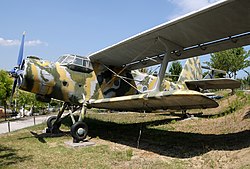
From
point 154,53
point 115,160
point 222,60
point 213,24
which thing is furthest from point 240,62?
point 115,160

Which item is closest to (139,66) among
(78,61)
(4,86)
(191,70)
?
(78,61)

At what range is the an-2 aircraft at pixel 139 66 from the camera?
6.73m

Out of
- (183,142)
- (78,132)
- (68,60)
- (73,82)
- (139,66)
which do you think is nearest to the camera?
(183,142)

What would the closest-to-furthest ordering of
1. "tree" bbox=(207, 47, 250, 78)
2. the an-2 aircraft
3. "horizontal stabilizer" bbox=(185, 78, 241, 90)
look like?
1. the an-2 aircraft
2. "horizontal stabilizer" bbox=(185, 78, 241, 90)
3. "tree" bbox=(207, 47, 250, 78)

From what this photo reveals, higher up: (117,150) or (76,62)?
(76,62)

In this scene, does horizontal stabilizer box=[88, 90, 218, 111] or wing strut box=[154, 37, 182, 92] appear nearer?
horizontal stabilizer box=[88, 90, 218, 111]

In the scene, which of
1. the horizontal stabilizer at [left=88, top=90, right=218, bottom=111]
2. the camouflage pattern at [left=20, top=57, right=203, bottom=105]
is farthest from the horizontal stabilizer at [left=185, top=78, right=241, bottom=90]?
the camouflage pattern at [left=20, top=57, right=203, bottom=105]

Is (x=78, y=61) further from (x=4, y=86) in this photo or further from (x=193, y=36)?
(x=4, y=86)

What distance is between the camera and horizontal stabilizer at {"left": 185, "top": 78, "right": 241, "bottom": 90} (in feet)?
29.9

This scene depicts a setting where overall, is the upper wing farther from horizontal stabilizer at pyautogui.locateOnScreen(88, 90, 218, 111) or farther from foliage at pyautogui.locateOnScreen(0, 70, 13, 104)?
foliage at pyautogui.locateOnScreen(0, 70, 13, 104)

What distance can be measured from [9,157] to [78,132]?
8.26 feet

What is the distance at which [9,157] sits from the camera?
7055 millimetres

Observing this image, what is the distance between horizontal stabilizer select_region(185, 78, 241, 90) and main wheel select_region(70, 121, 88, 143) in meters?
5.34

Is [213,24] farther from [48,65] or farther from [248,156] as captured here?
[48,65]
